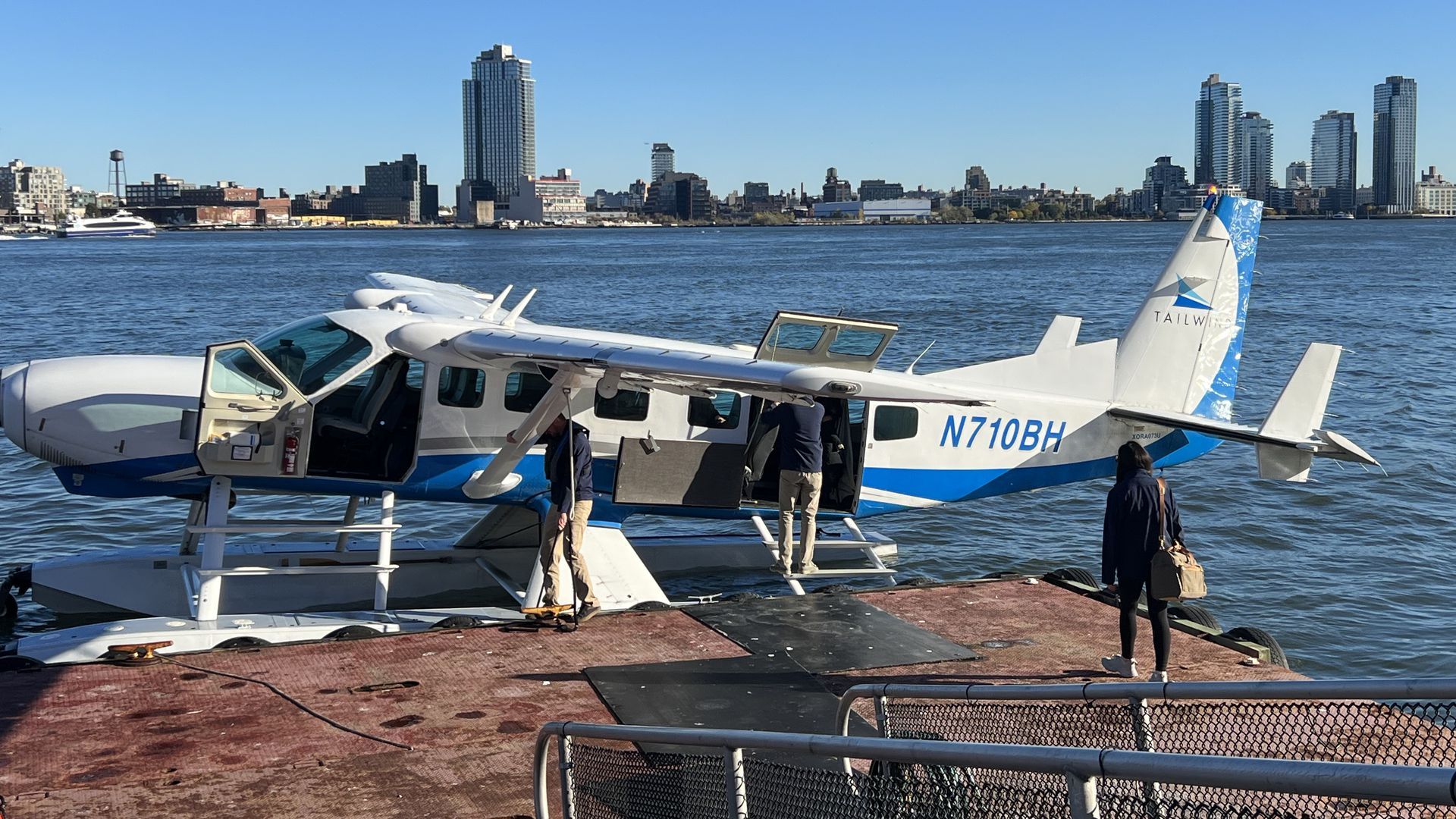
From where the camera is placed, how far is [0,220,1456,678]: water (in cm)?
1516

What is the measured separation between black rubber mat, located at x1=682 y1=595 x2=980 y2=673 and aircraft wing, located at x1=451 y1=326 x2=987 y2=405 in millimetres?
1739

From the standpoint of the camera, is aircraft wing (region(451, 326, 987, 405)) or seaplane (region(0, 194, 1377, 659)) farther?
seaplane (region(0, 194, 1377, 659))

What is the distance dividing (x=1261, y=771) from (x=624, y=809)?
322 cm

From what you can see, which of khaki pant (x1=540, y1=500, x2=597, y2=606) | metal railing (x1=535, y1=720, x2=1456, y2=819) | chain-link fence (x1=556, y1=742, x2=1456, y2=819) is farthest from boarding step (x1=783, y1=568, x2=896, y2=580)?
chain-link fence (x1=556, y1=742, x2=1456, y2=819)

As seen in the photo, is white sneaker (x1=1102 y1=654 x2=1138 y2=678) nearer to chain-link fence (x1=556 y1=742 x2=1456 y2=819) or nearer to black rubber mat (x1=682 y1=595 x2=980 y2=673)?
black rubber mat (x1=682 y1=595 x2=980 y2=673)

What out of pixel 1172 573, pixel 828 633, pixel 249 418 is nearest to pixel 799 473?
pixel 828 633

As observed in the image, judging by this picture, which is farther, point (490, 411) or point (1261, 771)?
point (490, 411)

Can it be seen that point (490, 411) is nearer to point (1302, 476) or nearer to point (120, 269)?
point (1302, 476)

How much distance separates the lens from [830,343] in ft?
33.2

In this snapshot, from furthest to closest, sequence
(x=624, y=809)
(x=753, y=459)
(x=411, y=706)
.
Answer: (x=753, y=459)
(x=411, y=706)
(x=624, y=809)

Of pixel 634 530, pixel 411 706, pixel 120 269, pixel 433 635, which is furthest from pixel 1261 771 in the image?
pixel 120 269

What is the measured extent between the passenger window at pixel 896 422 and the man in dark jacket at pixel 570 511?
3440 millimetres

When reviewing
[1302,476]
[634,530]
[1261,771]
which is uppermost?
[1261,771]

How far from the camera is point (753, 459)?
39.5ft
